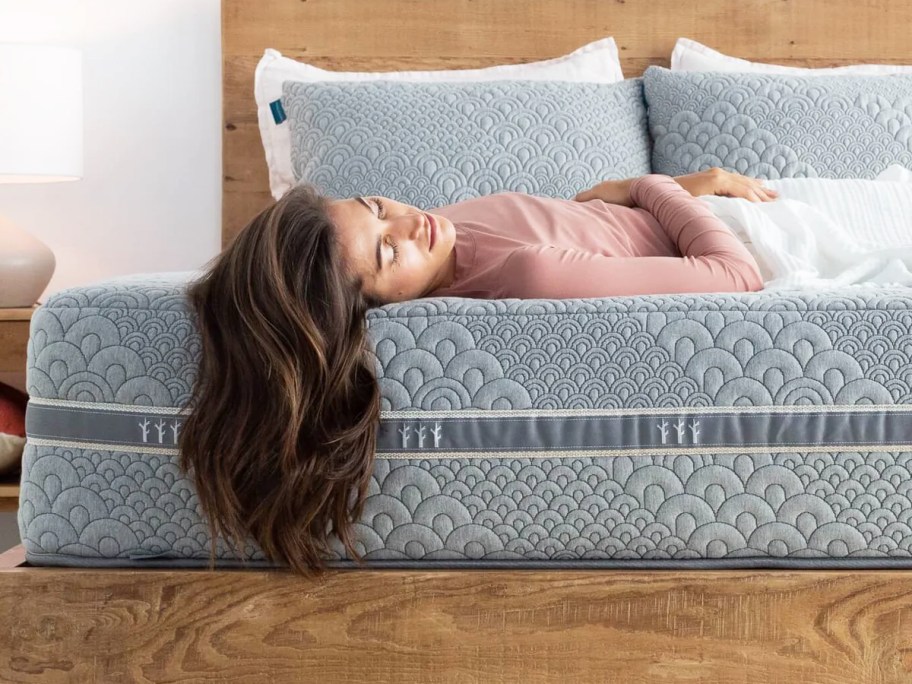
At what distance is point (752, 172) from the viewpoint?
6.00ft

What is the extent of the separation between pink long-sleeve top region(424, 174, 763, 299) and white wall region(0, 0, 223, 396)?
1.03 m

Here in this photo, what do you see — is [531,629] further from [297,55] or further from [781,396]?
[297,55]

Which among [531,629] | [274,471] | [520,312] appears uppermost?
[520,312]

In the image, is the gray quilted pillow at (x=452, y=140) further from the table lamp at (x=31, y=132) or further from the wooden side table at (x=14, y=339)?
the wooden side table at (x=14, y=339)

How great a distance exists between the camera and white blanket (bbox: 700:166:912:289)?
1.32m

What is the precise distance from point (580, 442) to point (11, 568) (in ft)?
1.99

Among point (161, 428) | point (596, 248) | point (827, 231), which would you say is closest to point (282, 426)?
point (161, 428)

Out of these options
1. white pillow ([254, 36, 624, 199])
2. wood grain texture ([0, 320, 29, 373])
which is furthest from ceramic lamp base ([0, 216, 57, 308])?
white pillow ([254, 36, 624, 199])

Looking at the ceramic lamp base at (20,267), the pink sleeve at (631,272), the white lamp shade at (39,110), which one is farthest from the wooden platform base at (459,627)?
the white lamp shade at (39,110)

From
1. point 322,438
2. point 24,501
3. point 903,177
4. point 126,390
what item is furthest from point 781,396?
point 903,177

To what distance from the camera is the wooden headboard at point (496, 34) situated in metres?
2.20

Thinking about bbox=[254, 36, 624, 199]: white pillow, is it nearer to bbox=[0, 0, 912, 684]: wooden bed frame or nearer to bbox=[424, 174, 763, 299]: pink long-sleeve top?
bbox=[424, 174, 763, 299]: pink long-sleeve top

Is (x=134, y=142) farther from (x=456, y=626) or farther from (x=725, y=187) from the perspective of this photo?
(x=456, y=626)

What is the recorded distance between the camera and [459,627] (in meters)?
0.94
